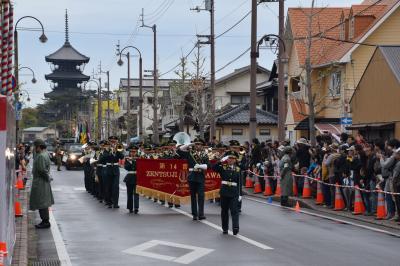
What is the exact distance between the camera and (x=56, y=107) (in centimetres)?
13600

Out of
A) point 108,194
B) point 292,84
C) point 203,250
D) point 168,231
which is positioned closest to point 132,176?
point 108,194

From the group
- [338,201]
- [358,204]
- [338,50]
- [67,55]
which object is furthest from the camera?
[67,55]

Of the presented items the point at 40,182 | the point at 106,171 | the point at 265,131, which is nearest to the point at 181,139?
the point at 106,171

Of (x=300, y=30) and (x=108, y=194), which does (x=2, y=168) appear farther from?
(x=300, y=30)

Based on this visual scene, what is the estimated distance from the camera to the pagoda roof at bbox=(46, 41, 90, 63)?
421ft

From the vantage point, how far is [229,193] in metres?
15.1

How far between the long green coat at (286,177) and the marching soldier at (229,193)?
7.50 meters

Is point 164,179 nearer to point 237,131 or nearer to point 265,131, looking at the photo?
point 265,131

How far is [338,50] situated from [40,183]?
28737mm

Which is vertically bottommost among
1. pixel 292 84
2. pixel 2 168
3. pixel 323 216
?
pixel 323 216

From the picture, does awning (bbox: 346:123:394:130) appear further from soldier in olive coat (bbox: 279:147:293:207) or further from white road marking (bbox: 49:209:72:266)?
white road marking (bbox: 49:209:72:266)

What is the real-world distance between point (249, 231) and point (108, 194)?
7.39 metres

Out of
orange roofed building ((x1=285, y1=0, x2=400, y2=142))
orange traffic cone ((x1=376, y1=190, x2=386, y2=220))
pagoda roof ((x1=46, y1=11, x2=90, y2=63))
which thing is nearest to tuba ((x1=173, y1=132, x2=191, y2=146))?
orange traffic cone ((x1=376, y1=190, x2=386, y2=220))

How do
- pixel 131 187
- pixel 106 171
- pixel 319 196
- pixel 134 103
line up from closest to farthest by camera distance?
pixel 131 187, pixel 106 171, pixel 319 196, pixel 134 103
